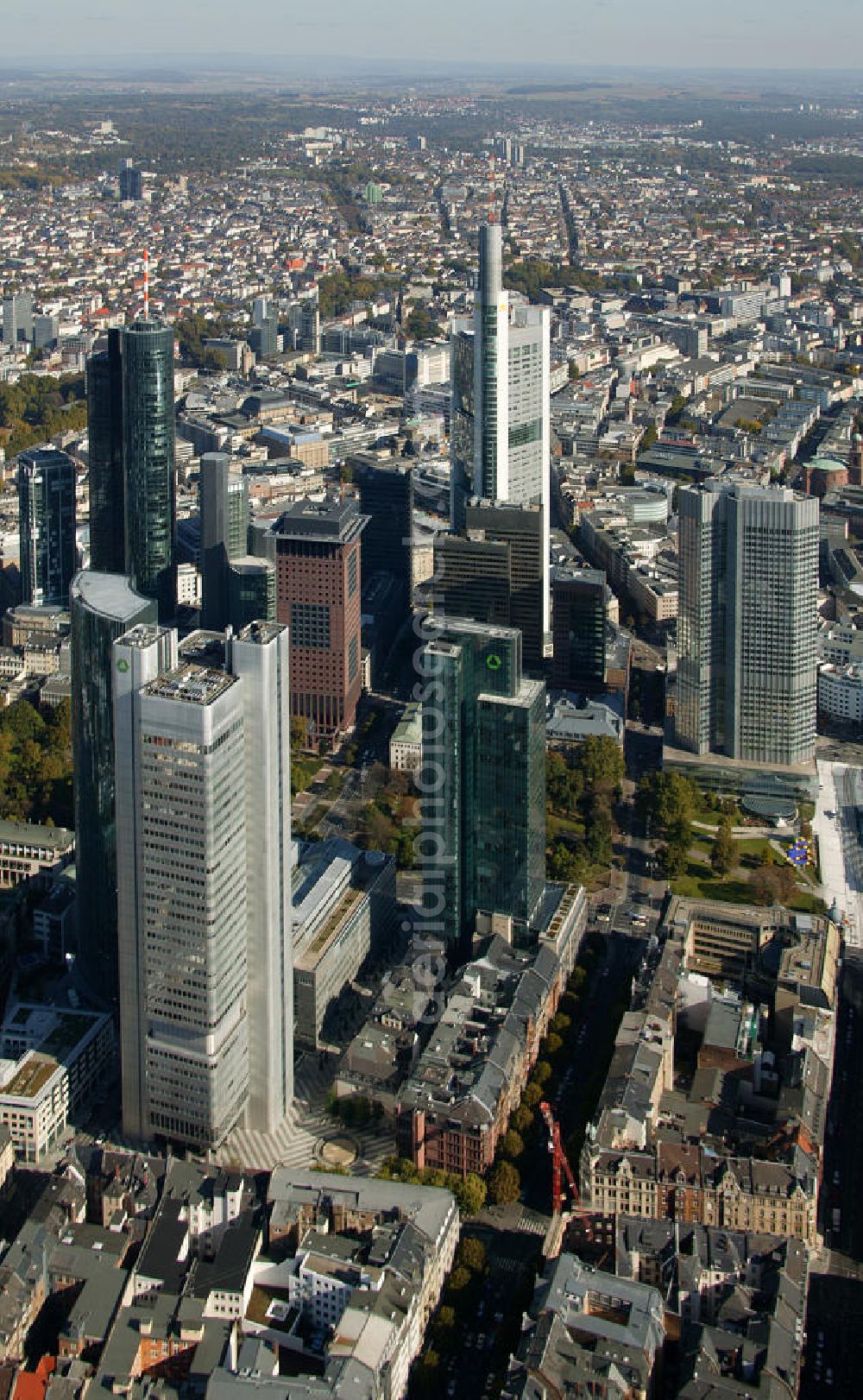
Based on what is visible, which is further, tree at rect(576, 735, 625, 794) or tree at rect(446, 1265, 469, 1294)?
tree at rect(576, 735, 625, 794)

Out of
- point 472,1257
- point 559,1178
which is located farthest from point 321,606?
point 472,1257

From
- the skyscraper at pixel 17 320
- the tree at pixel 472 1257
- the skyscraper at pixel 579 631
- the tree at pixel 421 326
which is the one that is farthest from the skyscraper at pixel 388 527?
the skyscraper at pixel 17 320

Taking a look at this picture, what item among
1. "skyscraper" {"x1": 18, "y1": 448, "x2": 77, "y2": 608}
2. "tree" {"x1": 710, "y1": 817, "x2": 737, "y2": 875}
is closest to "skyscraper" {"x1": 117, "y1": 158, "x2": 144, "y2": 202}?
"skyscraper" {"x1": 18, "y1": 448, "x2": 77, "y2": 608}

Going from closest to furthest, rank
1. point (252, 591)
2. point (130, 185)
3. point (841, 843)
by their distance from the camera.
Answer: point (841, 843)
point (252, 591)
point (130, 185)

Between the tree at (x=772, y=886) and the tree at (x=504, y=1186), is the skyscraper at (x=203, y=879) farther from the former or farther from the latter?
the tree at (x=772, y=886)

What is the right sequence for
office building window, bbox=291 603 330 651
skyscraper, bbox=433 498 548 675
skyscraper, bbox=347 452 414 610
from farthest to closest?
skyscraper, bbox=347 452 414 610 < office building window, bbox=291 603 330 651 < skyscraper, bbox=433 498 548 675

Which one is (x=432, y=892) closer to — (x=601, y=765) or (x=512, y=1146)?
(x=512, y=1146)

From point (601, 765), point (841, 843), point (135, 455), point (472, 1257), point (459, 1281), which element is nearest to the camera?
point (459, 1281)

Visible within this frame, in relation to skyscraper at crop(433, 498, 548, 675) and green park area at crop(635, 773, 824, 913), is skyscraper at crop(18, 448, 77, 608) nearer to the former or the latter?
skyscraper at crop(433, 498, 548, 675)
